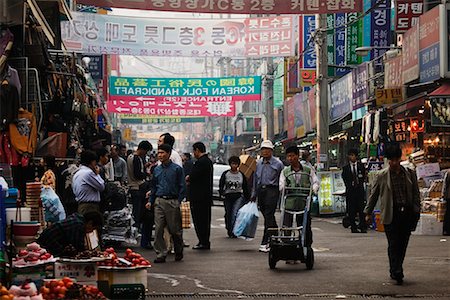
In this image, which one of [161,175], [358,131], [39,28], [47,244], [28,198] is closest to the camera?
[47,244]

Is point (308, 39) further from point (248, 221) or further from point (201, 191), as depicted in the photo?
point (248, 221)

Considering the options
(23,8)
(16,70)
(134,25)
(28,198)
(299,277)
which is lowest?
(299,277)

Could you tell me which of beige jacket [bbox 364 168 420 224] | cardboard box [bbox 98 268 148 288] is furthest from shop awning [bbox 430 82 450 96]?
cardboard box [bbox 98 268 148 288]

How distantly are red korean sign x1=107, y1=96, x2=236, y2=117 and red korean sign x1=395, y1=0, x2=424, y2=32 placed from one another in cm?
1859

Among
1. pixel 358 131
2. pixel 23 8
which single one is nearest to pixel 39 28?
pixel 23 8

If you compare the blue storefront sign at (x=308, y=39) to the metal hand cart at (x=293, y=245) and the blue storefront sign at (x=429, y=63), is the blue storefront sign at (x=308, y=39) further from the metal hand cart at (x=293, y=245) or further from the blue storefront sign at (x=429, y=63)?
the metal hand cart at (x=293, y=245)

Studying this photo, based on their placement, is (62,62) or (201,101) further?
(201,101)

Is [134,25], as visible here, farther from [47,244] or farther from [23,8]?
[47,244]

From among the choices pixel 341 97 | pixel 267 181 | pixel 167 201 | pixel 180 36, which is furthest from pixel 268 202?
pixel 341 97

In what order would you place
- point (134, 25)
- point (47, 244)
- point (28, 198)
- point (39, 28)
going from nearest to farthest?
point (47, 244)
point (28, 198)
point (39, 28)
point (134, 25)

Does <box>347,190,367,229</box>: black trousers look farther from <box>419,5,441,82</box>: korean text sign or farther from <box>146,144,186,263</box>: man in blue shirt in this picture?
<box>146,144,186,263</box>: man in blue shirt

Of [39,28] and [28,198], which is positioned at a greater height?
[39,28]

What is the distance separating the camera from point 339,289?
1087 centimetres

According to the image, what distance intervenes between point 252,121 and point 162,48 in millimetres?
40185
